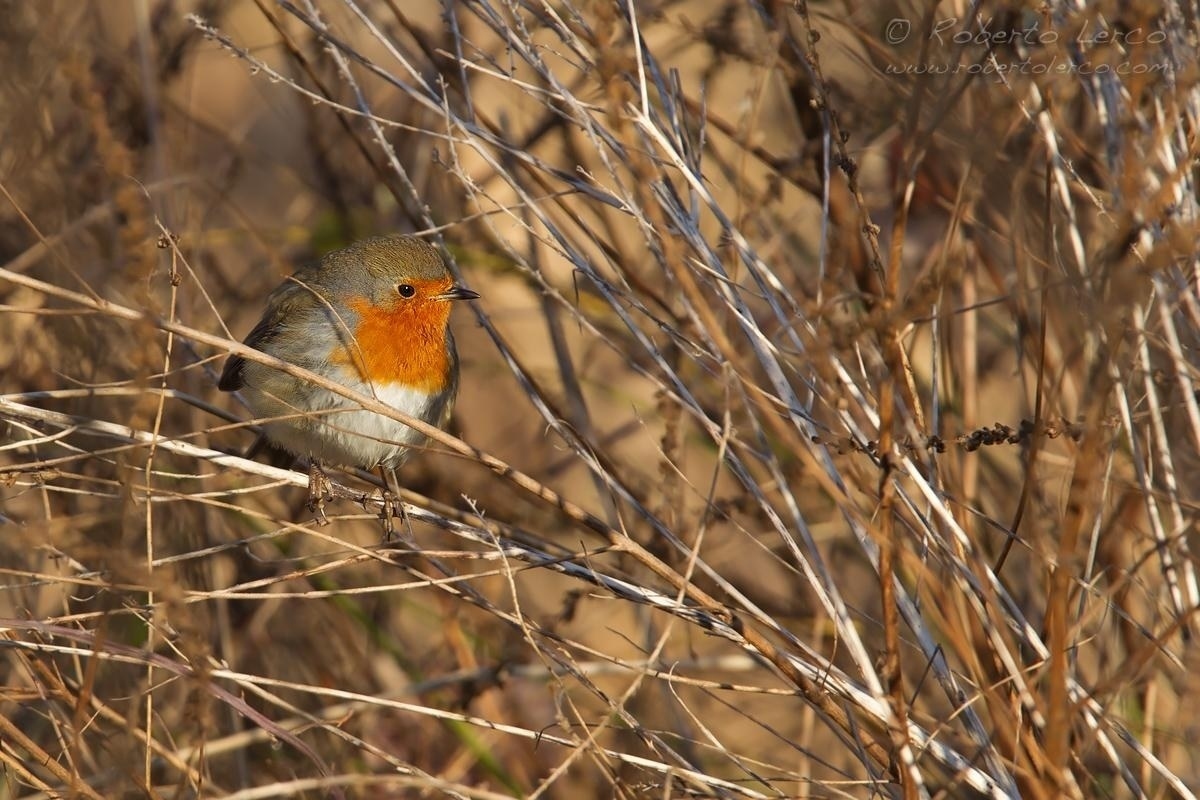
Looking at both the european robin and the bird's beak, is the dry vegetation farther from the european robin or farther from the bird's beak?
the bird's beak

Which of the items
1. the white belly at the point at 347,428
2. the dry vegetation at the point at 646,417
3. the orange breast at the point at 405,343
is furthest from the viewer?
the orange breast at the point at 405,343

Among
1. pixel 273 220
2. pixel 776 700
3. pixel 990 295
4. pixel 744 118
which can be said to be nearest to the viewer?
pixel 744 118

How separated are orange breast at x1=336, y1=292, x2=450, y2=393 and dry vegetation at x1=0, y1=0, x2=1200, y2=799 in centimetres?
34

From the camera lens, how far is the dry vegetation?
2104mm

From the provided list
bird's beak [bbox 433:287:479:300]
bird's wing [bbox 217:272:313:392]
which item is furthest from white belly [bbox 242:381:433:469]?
bird's beak [bbox 433:287:479:300]

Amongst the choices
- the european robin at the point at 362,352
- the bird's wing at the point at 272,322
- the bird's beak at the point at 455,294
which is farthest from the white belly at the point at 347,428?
the bird's beak at the point at 455,294

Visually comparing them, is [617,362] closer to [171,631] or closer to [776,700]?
[776,700]

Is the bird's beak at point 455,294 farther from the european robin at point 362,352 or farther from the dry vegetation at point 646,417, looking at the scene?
the dry vegetation at point 646,417

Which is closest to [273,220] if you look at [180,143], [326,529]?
[180,143]

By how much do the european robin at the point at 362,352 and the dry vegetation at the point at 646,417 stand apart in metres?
0.20

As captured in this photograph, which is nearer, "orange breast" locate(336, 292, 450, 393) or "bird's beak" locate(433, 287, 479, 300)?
"orange breast" locate(336, 292, 450, 393)

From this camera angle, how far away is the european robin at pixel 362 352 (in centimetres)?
357

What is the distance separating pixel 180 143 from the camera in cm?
503

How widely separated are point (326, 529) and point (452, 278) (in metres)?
1.44
